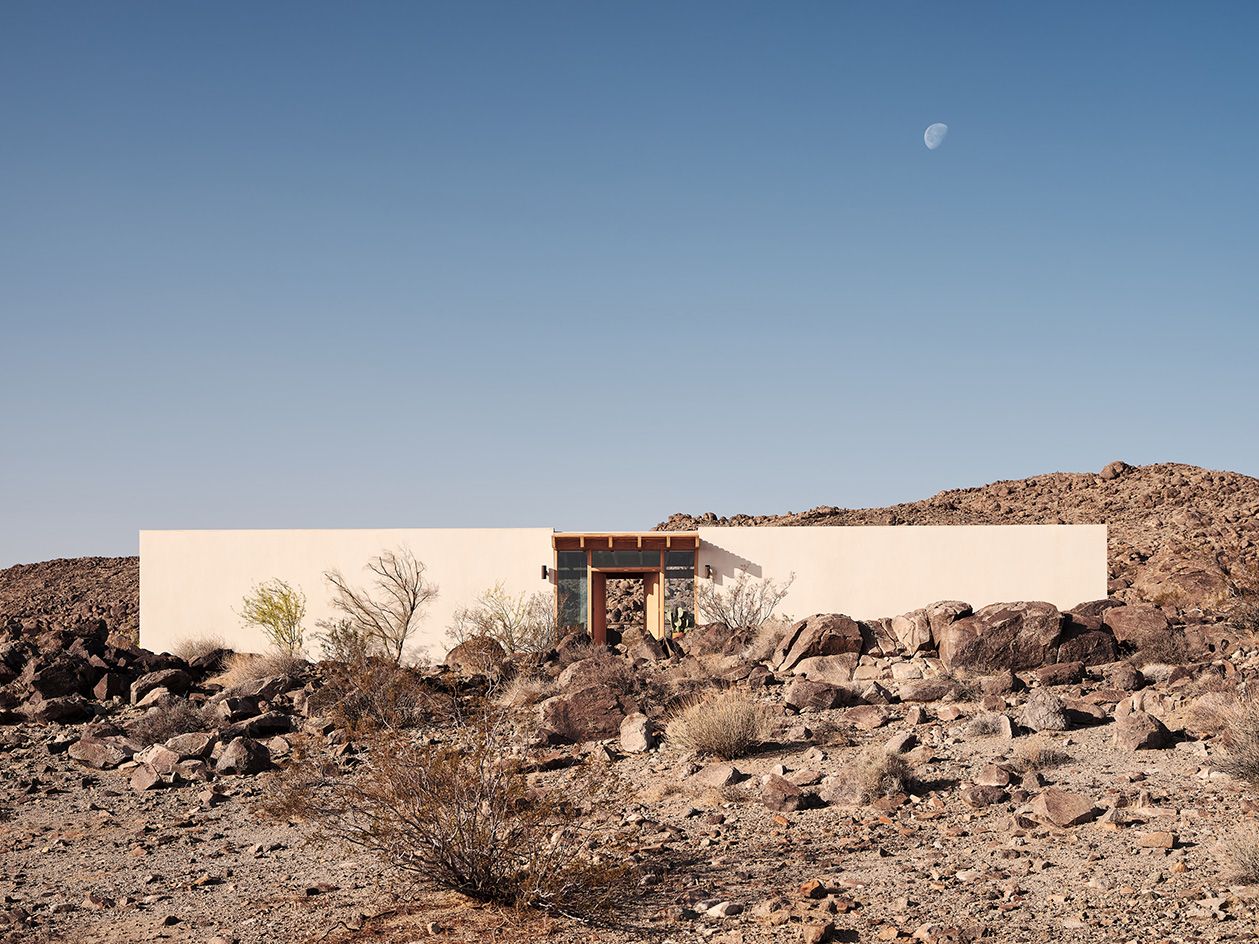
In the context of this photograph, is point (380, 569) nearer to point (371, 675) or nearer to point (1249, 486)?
point (371, 675)

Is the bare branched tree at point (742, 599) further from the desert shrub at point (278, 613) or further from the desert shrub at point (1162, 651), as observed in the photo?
the desert shrub at point (278, 613)

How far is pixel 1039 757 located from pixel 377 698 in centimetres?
1032

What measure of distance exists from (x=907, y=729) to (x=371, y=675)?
890 cm

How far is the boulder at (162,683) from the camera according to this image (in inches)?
830

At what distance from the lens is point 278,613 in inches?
1088

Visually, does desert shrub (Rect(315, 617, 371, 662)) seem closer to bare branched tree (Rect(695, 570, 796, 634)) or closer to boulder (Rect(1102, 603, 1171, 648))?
bare branched tree (Rect(695, 570, 796, 634))

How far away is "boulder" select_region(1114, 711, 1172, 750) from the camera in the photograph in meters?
13.4

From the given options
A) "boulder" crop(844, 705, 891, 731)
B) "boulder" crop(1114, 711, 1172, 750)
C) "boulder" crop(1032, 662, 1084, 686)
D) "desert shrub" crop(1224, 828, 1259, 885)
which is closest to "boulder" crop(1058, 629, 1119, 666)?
"boulder" crop(1032, 662, 1084, 686)

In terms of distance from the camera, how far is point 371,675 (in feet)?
62.3

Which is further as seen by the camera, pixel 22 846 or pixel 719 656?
pixel 719 656

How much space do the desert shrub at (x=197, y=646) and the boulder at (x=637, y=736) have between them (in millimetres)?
15035

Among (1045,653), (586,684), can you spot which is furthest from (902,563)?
(586,684)

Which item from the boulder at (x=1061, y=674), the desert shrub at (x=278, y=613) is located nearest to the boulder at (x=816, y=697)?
the boulder at (x=1061, y=674)

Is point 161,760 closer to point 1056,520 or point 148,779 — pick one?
point 148,779
